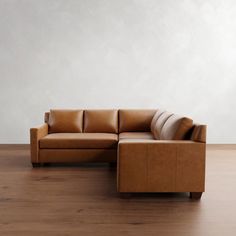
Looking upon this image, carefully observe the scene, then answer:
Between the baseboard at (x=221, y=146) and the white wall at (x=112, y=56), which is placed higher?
the white wall at (x=112, y=56)

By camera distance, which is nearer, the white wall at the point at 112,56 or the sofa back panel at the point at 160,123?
the sofa back panel at the point at 160,123

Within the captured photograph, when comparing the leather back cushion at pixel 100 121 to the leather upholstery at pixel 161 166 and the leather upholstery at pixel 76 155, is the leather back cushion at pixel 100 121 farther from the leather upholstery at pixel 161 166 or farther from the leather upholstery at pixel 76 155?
the leather upholstery at pixel 161 166

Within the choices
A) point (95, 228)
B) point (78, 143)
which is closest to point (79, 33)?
point (78, 143)

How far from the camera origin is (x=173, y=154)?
3053 millimetres

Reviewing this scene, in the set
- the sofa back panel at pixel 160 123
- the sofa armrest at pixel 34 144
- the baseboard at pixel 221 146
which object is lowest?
the baseboard at pixel 221 146

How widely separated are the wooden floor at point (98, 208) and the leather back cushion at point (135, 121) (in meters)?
1.20

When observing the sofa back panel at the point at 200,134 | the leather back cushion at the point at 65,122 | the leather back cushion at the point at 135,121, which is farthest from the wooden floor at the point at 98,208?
the leather back cushion at the point at 135,121

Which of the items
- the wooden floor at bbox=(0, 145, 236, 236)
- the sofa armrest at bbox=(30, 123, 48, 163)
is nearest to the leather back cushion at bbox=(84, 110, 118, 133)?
the sofa armrest at bbox=(30, 123, 48, 163)

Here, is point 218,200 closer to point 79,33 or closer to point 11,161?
point 11,161

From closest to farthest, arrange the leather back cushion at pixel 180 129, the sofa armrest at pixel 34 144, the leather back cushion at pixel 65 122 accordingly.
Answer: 1. the leather back cushion at pixel 180 129
2. the sofa armrest at pixel 34 144
3. the leather back cushion at pixel 65 122

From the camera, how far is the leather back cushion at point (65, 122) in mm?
5145

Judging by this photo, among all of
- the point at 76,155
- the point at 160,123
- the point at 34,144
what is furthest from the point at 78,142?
the point at 160,123

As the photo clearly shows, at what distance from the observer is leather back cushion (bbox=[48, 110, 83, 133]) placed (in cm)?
514

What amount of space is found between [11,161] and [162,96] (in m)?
3.07
